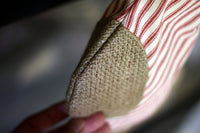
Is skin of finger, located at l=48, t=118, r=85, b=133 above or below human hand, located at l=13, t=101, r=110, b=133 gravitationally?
above

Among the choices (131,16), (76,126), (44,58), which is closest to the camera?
(131,16)

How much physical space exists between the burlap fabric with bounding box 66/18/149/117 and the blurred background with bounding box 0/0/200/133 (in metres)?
0.30

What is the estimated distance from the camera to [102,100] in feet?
1.15

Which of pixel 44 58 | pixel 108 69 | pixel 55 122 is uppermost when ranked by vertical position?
pixel 108 69

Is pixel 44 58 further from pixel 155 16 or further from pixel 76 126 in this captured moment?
pixel 155 16

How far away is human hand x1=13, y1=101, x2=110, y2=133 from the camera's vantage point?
49cm

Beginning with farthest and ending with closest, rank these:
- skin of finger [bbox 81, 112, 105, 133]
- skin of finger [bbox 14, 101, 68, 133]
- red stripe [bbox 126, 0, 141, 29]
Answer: skin of finger [bbox 14, 101, 68, 133] < skin of finger [bbox 81, 112, 105, 133] < red stripe [bbox 126, 0, 141, 29]

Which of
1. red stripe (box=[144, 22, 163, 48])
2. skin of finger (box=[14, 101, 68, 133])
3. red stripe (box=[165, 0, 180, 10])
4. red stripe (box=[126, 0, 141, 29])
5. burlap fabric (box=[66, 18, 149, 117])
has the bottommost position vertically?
skin of finger (box=[14, 101, 68, 133])

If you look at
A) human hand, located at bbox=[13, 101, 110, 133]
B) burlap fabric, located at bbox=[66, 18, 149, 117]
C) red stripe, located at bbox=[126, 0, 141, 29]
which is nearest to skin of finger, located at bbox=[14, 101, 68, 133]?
human hand, located at bbox=[13, 101, 110, 133]

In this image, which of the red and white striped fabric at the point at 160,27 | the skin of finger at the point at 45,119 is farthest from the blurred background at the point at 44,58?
the red and white striped fabric at the point at 160,27

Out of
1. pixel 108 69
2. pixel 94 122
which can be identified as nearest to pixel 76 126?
pixel 94 122

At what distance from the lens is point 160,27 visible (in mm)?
308

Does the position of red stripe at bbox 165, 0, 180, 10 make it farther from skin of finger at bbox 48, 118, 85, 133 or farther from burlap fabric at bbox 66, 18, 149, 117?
skin of finger at bbox 48, 118, 85, 133

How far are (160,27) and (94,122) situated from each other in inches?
10.9
